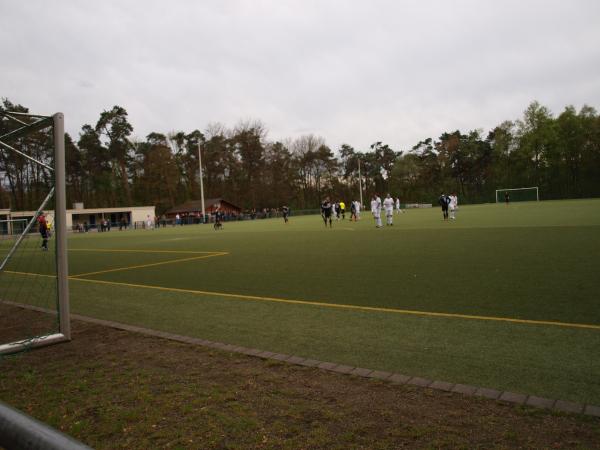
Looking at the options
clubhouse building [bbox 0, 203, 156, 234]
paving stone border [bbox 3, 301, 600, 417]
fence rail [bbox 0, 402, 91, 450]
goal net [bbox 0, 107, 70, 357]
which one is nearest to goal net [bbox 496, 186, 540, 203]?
clubhouse building [bbox 0, 203, 156, 234]

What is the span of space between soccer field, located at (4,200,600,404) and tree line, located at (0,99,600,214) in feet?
204

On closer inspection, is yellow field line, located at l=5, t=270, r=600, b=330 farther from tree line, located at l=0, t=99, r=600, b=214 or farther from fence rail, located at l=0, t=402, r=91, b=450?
tree line, located at l=0, t=99, r=600, b=214

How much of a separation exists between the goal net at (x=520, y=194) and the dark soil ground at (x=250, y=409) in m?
74.0

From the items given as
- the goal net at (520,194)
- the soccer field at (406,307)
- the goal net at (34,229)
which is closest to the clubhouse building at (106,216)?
the soccer field at (406,307)

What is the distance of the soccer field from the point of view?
14.1 feet

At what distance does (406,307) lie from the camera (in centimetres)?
654

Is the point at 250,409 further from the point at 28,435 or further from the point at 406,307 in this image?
the point at 406,307

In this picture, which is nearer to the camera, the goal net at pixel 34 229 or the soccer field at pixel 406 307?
the soccer field at pixel 406 307

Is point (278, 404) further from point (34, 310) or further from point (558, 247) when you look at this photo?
point (558, 247)

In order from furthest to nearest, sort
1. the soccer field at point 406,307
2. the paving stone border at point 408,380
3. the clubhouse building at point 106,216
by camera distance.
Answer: the clubhouse building at point 106,216, the soccer field at point 406,307, the paving stone border at point 408,380

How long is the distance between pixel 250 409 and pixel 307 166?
84.9 metres

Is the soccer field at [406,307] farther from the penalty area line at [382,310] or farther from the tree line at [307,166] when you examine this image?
the tree line at [307,166]

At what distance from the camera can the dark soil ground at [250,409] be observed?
3006 mm

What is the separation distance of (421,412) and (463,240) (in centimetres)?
1288
